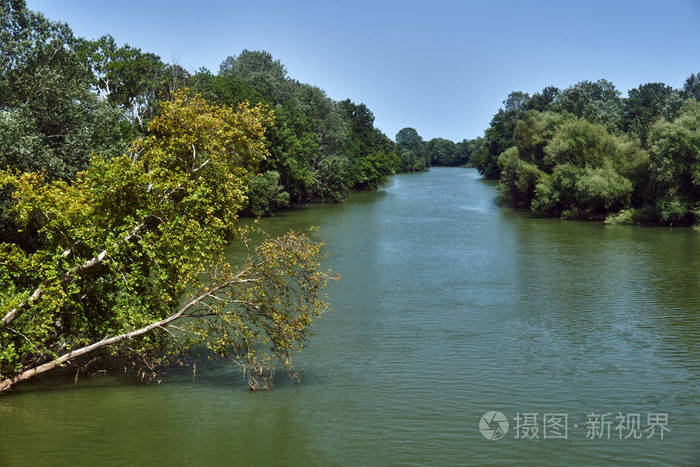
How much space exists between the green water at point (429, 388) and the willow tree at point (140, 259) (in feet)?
4.35

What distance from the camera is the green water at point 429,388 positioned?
13148 millimetres

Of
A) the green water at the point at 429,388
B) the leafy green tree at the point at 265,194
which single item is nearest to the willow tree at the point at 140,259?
the green water at the point at 429,388

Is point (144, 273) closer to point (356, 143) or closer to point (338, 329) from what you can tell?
point (338, 329)

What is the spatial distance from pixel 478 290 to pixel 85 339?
17.7 metres

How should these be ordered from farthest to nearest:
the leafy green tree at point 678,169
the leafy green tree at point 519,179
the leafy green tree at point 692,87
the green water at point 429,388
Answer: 1. the leafy green tree at point 692,87
2. the leafy green tree at point 519,179
3. the leafy green tree at point 678,169
4. the green water at point 429,388

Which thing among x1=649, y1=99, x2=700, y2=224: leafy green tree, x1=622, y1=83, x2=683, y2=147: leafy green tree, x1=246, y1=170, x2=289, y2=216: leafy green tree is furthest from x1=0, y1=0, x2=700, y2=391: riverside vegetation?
x1=622, y1=83, x2=683, y2=147: leafy green tree

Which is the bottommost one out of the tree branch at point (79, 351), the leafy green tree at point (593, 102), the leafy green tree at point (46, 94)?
the tree branch at point (79, 351)

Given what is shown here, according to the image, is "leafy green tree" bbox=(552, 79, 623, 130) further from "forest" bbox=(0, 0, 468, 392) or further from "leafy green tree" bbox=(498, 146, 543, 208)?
"forest" bbox=(0, 0, 468, 392)

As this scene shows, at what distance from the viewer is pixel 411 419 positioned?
578 inches

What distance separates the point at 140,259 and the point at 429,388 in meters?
8.17

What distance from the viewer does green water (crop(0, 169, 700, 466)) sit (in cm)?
1315

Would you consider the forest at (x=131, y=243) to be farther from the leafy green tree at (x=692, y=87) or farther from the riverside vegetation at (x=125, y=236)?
the leafy green tree at (x=692, y=87)

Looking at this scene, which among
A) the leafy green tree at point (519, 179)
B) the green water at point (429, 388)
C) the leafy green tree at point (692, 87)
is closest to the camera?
the green water at point (429, 388)

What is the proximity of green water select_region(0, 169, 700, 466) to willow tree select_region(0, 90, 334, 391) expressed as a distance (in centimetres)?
133
